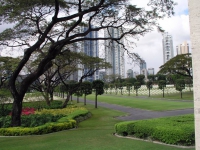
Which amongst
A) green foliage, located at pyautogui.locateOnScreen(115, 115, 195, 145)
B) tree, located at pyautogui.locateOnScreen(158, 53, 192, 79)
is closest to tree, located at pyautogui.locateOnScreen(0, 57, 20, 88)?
green foliage, located at pyautogui.locateOnScreen(115, 115, 195, 145)

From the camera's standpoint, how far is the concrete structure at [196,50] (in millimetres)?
2268

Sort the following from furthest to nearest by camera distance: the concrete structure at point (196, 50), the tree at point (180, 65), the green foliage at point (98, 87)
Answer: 1. the tree at point (180, 65)
2. the green foliage at point (98, 87)
3. the concrete structure at point (196, 50)

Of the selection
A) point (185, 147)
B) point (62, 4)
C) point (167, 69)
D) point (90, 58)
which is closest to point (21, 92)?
point (62, 4)

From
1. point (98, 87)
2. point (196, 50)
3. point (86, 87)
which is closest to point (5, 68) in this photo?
point (86, 87)

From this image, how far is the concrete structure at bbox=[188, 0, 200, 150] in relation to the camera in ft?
7.44

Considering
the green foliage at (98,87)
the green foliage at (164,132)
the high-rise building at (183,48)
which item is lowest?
the green foliage at (164,132)

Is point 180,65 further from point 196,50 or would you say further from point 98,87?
point 196,50

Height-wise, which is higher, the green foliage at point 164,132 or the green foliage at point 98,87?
the green foliage at point 98,87

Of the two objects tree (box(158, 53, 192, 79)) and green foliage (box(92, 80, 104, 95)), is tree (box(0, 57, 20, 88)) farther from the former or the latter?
tree (box(158, 53, 192, 79))

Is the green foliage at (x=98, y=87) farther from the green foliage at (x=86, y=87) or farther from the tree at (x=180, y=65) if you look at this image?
the tree at (x=180, y=65)

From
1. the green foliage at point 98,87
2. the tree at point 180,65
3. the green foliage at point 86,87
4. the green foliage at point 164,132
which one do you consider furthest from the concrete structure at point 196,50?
the tree at point 180,65

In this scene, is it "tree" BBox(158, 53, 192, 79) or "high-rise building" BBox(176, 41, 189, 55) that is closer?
"tree" BBox(158, 53, 192, 79)

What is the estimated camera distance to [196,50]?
229 cm

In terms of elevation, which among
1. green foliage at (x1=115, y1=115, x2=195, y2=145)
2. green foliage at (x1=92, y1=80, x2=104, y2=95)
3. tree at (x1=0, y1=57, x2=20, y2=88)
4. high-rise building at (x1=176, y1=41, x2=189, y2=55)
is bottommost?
green foliage at (x1=115, y1=115, x2=195, y2=145)
